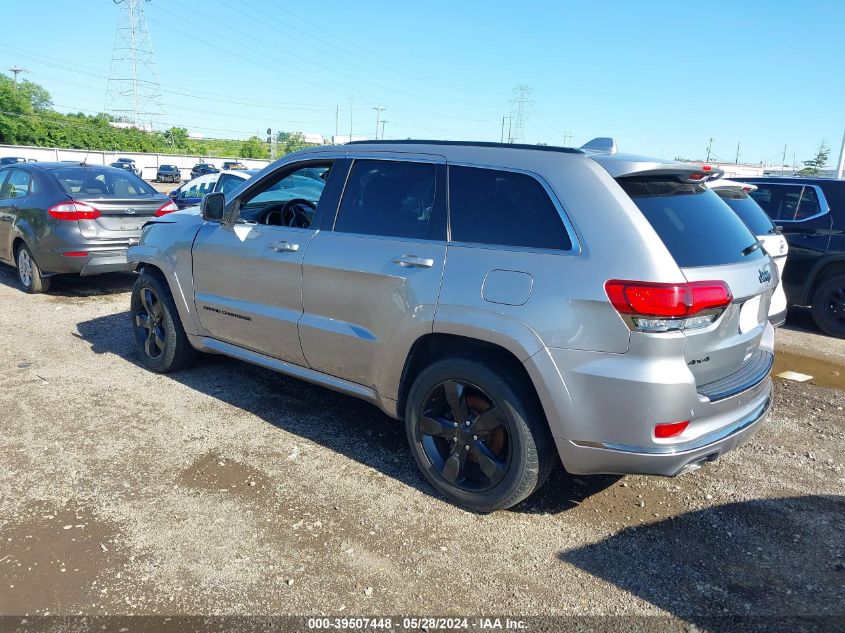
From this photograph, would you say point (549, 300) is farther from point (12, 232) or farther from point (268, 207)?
point (12, 232)

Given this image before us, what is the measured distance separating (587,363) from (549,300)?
0.33 metres

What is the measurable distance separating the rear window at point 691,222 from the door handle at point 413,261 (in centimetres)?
105

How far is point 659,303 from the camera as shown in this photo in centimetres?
277

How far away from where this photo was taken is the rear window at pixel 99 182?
8109 mm

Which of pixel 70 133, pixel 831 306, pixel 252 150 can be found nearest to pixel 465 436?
pixel 831 306

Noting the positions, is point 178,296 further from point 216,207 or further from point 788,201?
point 788,201

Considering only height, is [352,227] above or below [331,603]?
above

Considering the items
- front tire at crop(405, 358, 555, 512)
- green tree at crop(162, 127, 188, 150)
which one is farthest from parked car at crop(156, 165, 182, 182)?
front tire at crop(405, 358, 555, 512)

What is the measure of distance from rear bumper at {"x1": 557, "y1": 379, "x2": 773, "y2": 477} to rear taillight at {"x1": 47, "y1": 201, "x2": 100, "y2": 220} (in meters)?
6.91

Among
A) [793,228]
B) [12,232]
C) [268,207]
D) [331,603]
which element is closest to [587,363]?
[331,603]

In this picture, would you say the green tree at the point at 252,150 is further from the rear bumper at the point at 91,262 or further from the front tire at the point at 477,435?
the front tire at the point at 477,435

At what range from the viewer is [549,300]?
299 cm

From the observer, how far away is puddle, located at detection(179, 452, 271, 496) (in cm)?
368

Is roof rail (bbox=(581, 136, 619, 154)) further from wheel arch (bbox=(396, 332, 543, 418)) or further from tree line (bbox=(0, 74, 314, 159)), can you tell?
tree line (bbox=(0, 74, 314, 159))
